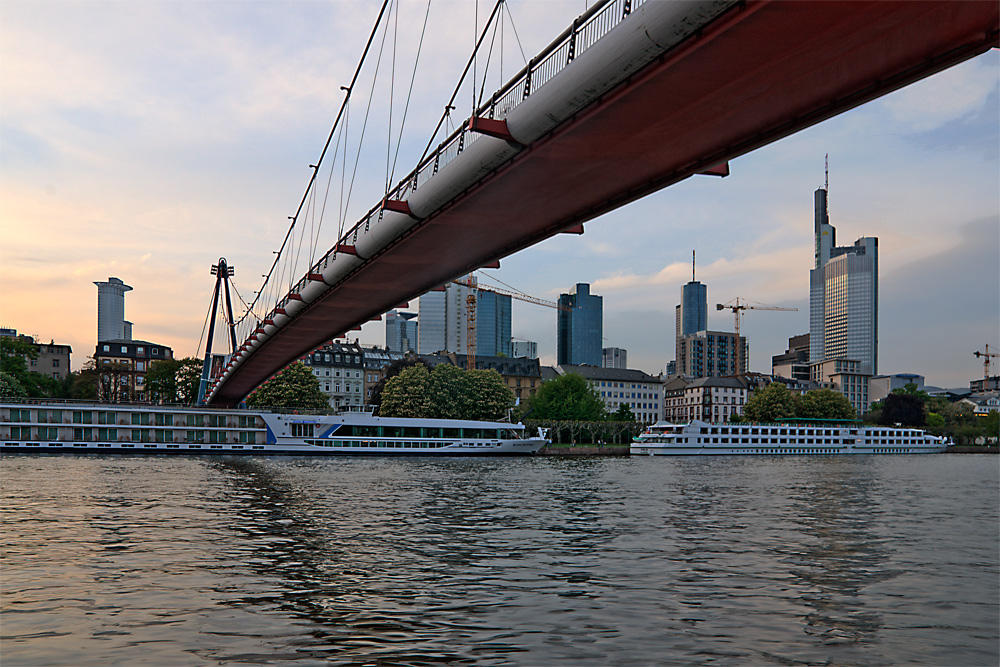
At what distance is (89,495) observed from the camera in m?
31.0

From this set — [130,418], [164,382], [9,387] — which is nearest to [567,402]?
[130,418]

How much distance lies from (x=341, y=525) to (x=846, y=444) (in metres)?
95.0

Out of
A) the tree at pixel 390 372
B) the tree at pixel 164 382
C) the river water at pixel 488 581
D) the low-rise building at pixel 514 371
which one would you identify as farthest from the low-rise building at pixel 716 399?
the river water at pixel 488 581

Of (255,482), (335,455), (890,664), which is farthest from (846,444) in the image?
(890,664)

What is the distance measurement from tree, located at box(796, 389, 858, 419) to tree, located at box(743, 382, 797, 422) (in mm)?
3398

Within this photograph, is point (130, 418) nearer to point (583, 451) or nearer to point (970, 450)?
point (583, 451)

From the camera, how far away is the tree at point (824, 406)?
13238 cm

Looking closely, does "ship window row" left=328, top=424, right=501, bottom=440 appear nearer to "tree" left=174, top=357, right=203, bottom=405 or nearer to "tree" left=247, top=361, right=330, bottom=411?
"tree" left=247, top=361, right=330, bottom=411

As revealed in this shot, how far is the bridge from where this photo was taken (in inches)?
495

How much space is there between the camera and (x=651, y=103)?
16.1 metres

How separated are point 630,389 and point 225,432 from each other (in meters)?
114

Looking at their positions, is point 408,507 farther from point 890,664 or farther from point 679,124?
point 890,664

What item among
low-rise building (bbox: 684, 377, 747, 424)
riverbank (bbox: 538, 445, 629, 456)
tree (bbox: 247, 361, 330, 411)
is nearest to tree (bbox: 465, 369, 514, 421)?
riverbank (bbox: 538, 445, 629, 456)

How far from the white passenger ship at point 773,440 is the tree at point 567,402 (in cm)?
816
